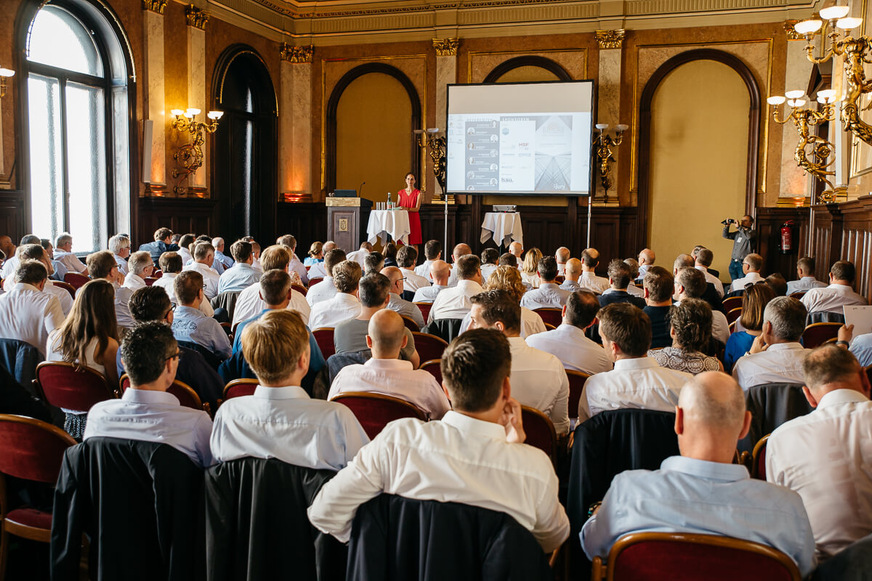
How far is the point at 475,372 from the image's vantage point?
192 cm

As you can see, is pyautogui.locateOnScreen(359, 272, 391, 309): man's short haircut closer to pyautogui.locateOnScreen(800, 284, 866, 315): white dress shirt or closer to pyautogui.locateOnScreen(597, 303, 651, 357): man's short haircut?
pyautogui.locateOnScreen(597, 303, 651, 357): man's short haircut

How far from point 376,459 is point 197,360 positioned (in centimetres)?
191

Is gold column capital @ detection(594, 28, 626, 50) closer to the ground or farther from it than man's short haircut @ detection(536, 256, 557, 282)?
farther from it

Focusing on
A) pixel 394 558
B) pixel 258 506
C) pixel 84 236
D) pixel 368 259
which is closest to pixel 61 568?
pixel 258 506

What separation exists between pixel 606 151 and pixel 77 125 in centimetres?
803

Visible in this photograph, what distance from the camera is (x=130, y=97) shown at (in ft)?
35.3

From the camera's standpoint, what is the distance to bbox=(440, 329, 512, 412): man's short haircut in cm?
190

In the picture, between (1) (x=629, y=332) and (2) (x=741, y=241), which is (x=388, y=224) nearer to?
(2) (x=741, y=241)

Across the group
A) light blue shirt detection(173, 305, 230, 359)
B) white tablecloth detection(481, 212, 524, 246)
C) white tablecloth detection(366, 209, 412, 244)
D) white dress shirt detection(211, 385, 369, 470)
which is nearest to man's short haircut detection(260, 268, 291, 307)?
light blue shirt detection(173, 305, 230, 359)

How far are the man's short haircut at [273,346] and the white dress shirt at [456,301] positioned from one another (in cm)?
267

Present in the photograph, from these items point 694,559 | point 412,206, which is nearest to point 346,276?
point 694,559

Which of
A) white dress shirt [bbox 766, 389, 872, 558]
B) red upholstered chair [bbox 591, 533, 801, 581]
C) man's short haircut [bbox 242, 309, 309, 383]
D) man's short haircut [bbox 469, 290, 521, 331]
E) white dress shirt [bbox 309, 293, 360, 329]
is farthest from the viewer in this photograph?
white dress shirt [bbox 309, 293, 360, 329]

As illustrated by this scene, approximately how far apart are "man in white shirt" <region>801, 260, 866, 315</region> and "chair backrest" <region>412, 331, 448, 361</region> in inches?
119

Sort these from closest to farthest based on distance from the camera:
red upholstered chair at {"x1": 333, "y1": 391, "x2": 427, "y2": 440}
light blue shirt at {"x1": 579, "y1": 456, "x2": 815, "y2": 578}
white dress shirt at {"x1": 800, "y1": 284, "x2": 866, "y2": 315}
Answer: light blue shirt at {"x1": 579, "y1": 456, "x2": 815, "y2": 578} < red upholstered chair at {"x1": 333, "y1": 391, "x2": 427, "y2": 440} < white dress shirt at {"x1": 800, "y1": 284, "x2": 866, "y2": 315}
